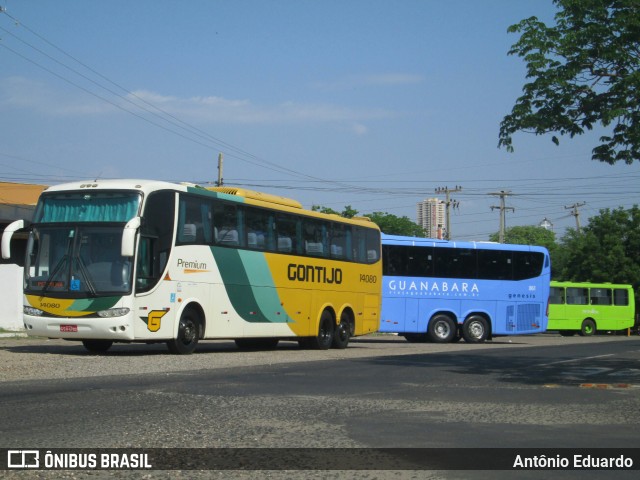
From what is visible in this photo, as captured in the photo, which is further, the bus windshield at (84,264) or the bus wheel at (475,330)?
the bus wheel at (475,330)

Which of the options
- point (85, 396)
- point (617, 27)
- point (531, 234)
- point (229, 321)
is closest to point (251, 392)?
point (85, 396)

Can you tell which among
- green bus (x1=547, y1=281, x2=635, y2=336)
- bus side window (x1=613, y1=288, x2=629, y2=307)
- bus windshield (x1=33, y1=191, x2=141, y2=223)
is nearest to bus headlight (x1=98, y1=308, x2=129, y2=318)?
bus windshield (x1=33, y1=191, x2=141, y2=223)

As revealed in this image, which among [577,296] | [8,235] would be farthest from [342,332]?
[577,296]

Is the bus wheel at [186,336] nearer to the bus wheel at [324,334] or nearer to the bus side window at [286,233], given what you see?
the bus side window at [286,233]

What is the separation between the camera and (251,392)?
11758mm

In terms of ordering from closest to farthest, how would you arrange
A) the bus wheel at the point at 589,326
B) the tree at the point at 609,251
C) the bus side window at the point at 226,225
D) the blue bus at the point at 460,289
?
the bus side window at the point at 226,225 → the blue bus at the point at 460,289 → the bus wheel at the point at 589,326 → the tree at the point at 609,251

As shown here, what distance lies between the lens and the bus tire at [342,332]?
25.7 meters

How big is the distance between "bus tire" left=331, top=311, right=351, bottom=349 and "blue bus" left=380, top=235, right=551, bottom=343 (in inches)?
274

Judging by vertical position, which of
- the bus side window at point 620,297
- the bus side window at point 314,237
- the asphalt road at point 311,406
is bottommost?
the asphalt road at point 311,406

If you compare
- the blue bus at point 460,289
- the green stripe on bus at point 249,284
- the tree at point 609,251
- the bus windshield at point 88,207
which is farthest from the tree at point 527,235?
the bus windshield at point 88,207

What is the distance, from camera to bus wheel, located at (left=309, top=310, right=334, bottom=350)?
24.8 m

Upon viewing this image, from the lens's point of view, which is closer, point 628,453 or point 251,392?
point 628,453

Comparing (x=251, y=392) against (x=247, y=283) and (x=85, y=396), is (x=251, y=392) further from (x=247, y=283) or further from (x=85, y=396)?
(x=247, y=283)

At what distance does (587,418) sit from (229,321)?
12530 millimetres
